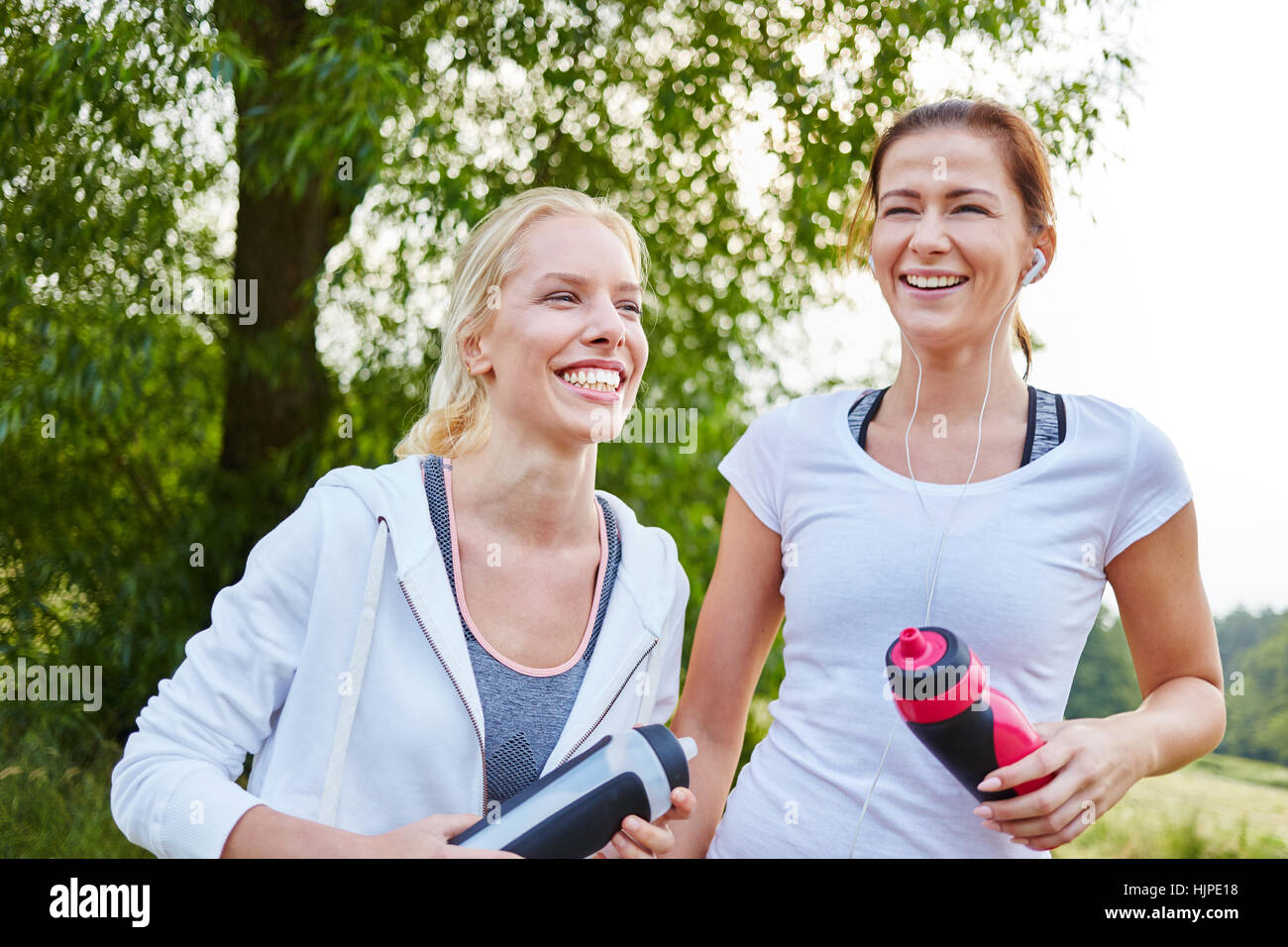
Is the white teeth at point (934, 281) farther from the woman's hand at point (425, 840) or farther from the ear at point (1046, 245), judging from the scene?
the woman's hand at point (425, 840)

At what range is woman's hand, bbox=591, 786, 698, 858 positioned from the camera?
138 cm

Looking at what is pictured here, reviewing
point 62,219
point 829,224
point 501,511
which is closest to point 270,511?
point 62,219

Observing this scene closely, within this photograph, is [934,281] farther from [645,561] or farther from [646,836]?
[646,836]

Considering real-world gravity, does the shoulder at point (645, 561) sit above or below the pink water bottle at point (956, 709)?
above

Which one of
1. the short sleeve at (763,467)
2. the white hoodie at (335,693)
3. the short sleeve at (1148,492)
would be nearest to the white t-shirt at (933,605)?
the short sleeve at (1148,492)

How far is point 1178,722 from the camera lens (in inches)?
57.0

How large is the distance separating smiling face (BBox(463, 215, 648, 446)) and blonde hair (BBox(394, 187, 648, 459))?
0.03 meters

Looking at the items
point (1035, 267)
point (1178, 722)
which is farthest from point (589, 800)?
point (1035, 267)

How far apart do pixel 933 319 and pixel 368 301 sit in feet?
8.98

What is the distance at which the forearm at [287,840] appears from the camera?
1.41 meters

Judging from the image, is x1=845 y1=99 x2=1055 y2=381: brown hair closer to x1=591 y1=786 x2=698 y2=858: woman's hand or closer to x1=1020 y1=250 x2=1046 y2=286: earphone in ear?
x1=1020 y1=250 x2=1046 y2=286: earphone in ear

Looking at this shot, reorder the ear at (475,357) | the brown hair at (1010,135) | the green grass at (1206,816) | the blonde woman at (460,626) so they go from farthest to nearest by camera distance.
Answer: the green grass at (1206,816) < the ear at (475,357) < the brown hair at (1010,135) < the blonde woman at (460,626)

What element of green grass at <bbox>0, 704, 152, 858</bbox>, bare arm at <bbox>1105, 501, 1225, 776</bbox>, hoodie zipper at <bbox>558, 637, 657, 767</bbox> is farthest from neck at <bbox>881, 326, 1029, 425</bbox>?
green grass at <bbox>0, 704, 152, 858</bbox>

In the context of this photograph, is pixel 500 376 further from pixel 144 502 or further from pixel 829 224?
pixel 144 502
